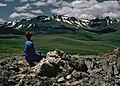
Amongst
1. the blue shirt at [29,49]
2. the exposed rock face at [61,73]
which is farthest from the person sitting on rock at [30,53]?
the exposed rock face at [61,73]

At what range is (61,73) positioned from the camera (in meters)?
24.8

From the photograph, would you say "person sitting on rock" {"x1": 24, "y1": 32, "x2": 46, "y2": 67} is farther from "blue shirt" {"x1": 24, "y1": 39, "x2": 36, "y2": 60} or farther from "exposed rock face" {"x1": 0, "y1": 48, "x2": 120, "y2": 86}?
"exposed rock face" {"x1": 0, "y1": 48, "x2": 120, "y2": 86}

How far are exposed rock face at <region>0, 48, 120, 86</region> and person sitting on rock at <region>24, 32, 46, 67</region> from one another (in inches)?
24.5

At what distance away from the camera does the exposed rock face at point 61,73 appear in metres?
23.3

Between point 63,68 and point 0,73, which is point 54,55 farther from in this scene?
point 0,73

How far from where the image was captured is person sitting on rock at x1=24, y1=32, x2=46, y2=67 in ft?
82.0

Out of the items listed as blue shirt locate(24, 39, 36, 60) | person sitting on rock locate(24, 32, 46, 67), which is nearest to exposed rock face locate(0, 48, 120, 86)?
person sitting on rock locate(24, 32, 46, 67)

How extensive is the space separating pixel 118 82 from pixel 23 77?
22.4 ft

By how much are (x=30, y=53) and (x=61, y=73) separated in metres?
2.84

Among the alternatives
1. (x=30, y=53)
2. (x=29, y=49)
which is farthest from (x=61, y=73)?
(x=29, y=49)

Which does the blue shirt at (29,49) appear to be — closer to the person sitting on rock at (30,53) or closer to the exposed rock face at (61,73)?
the person sitting on rock at (30,53)

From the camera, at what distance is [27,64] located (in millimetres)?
27234

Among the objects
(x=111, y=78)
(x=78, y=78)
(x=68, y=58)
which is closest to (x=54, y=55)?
(x=68, y=58)

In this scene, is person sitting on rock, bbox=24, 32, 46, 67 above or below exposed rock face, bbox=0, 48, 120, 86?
above
